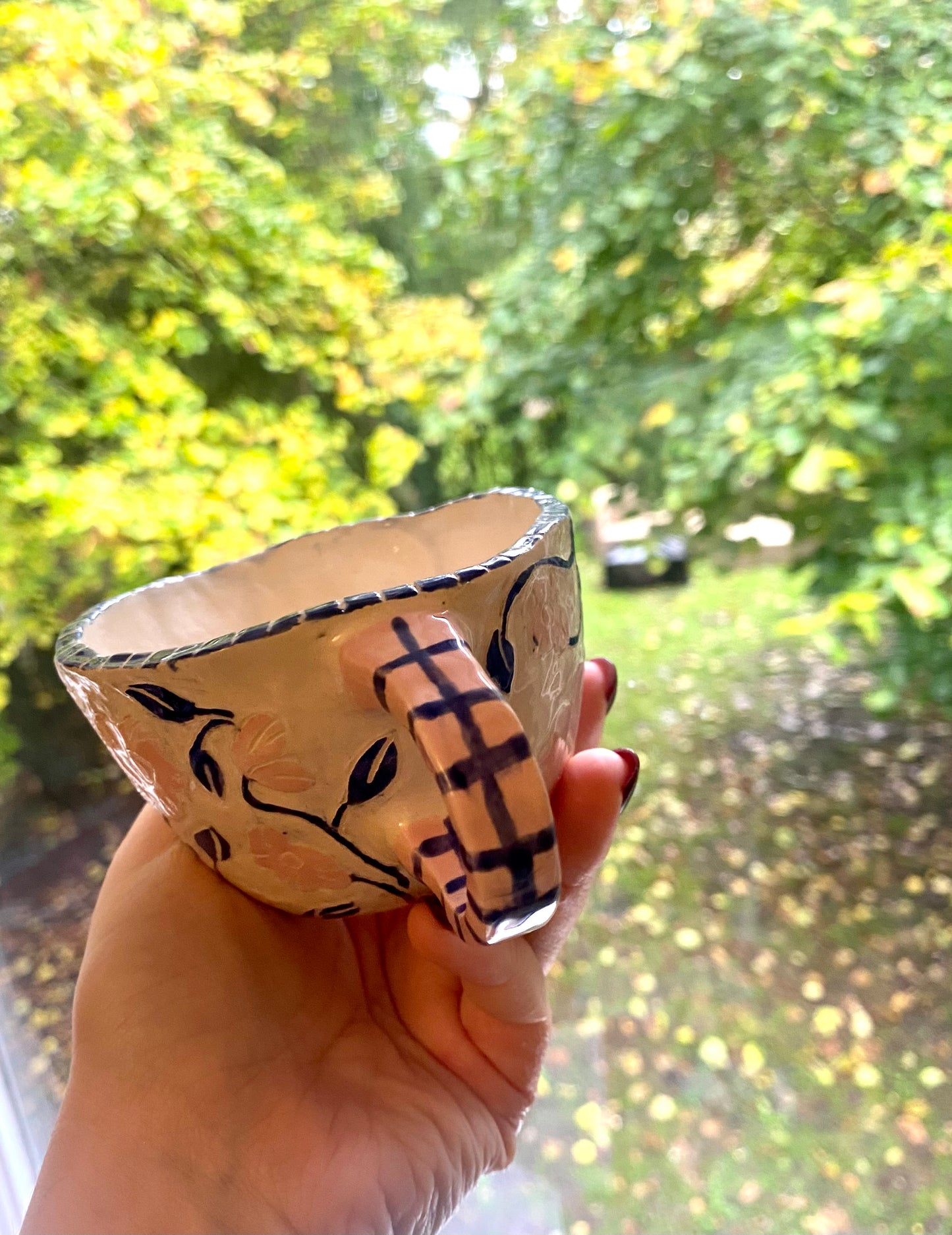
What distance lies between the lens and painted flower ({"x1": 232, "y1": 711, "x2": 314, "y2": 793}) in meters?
0.34

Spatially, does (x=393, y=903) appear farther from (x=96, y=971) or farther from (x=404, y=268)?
(x=404, y=268)

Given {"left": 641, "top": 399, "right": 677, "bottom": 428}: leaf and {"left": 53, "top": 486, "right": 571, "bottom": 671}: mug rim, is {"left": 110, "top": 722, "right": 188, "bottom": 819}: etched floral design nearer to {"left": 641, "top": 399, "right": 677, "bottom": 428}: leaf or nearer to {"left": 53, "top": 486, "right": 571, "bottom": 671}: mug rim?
{"left": 53, "top": 486, "right": 571, "bottom": 671}: mug rim

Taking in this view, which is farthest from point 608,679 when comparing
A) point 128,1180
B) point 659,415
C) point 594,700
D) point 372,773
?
point 659,415

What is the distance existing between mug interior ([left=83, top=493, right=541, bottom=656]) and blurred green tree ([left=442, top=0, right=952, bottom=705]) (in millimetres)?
391

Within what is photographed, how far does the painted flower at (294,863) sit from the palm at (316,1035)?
0.19ft

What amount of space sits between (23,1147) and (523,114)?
1.03 metres

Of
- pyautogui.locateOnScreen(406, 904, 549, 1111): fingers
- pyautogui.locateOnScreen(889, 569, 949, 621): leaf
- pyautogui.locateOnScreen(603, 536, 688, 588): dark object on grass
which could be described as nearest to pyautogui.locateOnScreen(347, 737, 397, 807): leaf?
pyautogui.locateOnScreen(406, 904, 549, 1111): fingers

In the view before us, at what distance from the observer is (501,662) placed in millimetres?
351

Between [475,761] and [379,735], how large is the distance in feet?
0.18

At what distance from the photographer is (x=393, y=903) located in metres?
0.40

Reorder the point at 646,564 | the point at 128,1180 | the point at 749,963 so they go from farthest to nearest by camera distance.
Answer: the point at 646,564
the point at 749,963
the point at 128,1180

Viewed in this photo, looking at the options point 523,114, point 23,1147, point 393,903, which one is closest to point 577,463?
point 523,114

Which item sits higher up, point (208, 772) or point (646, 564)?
point (208, 772)

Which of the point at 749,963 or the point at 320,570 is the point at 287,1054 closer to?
the point at 320,570
